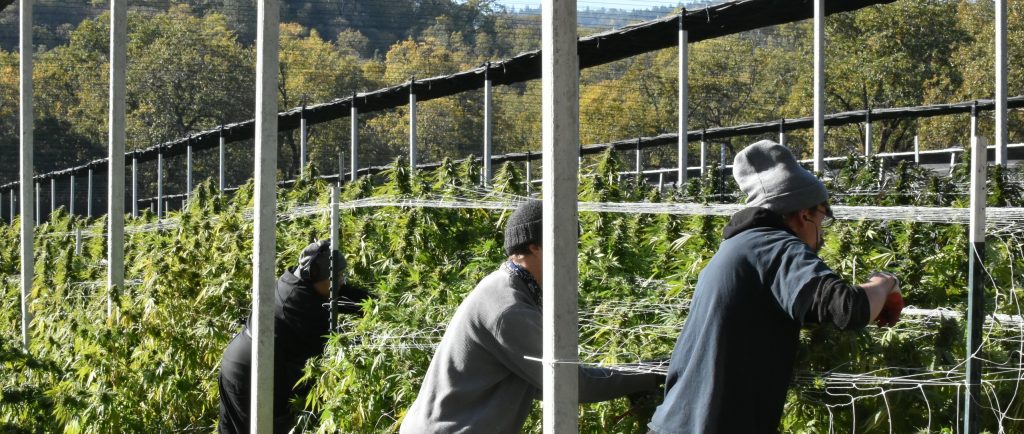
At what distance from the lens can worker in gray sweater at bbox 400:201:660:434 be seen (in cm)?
382

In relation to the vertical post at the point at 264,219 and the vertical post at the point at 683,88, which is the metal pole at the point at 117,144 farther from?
the vertical post at the point at 683,88

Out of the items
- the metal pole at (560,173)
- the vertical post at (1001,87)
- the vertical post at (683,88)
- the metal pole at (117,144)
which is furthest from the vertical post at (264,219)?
the vertical post at (1001,87)

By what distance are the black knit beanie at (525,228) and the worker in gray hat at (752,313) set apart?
664 millimetres

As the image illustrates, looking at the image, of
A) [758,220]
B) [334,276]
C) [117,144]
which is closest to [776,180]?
[758,220]

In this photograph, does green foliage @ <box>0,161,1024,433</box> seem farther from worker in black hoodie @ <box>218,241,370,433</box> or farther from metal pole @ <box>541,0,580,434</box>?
metal pole @ <box>541,0,580,434</box>

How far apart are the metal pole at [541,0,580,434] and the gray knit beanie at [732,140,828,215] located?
437mm

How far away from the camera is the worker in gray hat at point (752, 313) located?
3197 millimetres

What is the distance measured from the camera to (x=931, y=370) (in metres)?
3.57

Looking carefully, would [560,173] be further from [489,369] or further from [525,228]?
[489,369]

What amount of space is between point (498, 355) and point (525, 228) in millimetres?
396

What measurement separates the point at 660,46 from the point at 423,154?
37.7 metres

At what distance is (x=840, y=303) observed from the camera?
290 centimetres

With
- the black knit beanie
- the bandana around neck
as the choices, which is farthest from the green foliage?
the black knit beanie

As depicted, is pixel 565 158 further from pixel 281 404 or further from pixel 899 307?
pixel 281 404
